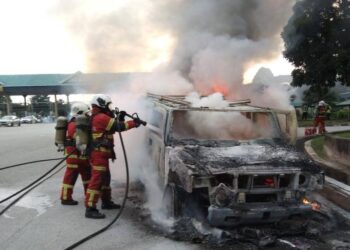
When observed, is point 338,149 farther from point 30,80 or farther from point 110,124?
point 30,80

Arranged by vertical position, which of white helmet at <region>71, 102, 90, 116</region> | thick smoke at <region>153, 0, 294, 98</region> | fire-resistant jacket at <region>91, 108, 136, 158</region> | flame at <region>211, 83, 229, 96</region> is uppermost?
thick smoke at <region>153, 0, 294, 98</region>

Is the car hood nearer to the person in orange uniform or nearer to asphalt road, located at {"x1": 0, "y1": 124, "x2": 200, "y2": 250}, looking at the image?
asphalt road, located at {"x1": 0, "y1": 124, "x2": 200, "y2": 250}

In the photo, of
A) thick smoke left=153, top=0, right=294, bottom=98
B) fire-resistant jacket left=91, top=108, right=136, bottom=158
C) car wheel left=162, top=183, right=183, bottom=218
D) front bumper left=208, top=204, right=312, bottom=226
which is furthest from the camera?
thick smoke left=153, top=0, right=294, bottom=98

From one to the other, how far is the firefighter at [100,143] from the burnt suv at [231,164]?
2.22 feet

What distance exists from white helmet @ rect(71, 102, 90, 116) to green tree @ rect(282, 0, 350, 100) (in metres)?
6.50

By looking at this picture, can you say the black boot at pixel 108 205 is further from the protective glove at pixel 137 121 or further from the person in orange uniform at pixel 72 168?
the protective glove at pixel 137 121

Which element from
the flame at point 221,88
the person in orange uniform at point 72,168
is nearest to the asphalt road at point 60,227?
the person in orange uniform at point 72,168

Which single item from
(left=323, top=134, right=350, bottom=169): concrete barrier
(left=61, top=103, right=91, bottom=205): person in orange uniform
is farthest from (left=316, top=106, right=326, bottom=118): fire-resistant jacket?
(left=61, top=103, right=91, bottom=205): person in orange uniform

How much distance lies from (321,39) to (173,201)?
35.2ft

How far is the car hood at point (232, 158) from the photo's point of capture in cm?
538

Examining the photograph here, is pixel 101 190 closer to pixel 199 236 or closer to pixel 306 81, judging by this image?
pixel 199 236

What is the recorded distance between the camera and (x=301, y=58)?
15781 millimetres

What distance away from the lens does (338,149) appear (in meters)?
9.55

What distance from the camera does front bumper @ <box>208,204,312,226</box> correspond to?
17.0 ft
